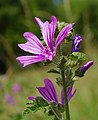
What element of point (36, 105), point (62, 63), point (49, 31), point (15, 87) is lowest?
point (36, 105)

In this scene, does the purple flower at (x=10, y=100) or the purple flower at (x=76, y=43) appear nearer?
the purple flower at (x=76, y=43)

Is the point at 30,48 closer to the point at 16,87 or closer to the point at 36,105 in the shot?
the point at 36,105

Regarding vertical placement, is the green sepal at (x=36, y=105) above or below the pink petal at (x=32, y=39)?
below

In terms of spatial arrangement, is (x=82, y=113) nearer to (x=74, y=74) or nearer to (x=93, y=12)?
(x=74, y=74)

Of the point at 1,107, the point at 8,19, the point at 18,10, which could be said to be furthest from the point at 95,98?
the point at 18,10

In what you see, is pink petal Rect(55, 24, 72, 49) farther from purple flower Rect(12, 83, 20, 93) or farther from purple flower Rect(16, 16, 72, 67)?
purple flower Rect(12, 83, 20, 93)

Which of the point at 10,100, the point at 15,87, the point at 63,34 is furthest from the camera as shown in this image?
the point at 15,87

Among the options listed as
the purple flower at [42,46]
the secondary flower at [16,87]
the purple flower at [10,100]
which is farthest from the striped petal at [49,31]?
the secondary flower at [16,87]

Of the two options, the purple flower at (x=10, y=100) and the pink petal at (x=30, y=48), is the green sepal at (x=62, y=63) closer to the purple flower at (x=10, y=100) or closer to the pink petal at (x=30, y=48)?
the pink petal at (x=30, y=48)

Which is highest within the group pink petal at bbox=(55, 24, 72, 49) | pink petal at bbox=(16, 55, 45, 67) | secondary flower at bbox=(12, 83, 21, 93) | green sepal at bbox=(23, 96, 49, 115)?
secondary flower at bbox=(12, 83, 21, 93)

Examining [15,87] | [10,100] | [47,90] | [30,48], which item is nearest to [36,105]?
[47,90]

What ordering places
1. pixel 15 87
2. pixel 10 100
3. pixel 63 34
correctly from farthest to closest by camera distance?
pixel 15 87 < pixel 10 100 < pixel 63 34

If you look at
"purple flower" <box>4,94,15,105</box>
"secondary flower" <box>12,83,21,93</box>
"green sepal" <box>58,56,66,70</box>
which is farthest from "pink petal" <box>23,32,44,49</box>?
"secondary flower" <box>12,83,21,93</box>
